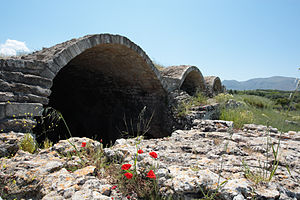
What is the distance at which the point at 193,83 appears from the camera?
32.9 feet

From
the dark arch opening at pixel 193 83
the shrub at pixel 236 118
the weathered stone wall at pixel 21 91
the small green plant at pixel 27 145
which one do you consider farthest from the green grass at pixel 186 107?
the small green plant at pixel 27 145

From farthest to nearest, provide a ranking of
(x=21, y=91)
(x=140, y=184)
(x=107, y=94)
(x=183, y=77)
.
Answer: (x=107, y=94), (x=183, y=77), (x=21, y=91), (x=140, y=184)

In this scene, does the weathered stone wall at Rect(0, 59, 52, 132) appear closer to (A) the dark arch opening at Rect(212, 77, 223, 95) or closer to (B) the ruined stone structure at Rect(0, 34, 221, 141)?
(B) the ruined stone structure at Rect(0, 34, 221, 141)

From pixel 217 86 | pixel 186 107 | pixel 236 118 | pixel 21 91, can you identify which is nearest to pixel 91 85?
pixel 186 107

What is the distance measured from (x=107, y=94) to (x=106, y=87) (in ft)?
1.27

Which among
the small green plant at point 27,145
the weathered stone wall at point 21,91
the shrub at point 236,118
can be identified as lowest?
the shrub at point 236,118

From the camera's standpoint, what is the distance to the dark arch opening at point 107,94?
20.7 ft

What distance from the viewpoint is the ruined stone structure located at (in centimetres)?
316

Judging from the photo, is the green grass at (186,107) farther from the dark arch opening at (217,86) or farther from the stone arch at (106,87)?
the dark arch opening at (217,86)

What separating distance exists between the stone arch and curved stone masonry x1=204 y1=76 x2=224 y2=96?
4265mm

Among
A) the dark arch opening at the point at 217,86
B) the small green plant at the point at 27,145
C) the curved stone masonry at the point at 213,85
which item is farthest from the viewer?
the dark arch opening at the point at 217,86

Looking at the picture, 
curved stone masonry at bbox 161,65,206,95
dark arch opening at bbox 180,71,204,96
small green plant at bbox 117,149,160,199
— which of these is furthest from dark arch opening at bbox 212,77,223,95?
small green plant at bbox 117,149,160,199

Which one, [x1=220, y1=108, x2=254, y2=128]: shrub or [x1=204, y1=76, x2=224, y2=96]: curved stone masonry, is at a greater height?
[x1=204, y1=76, x2=224, y2=96]: curved stone masonry

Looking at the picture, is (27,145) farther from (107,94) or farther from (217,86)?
(217,86)
